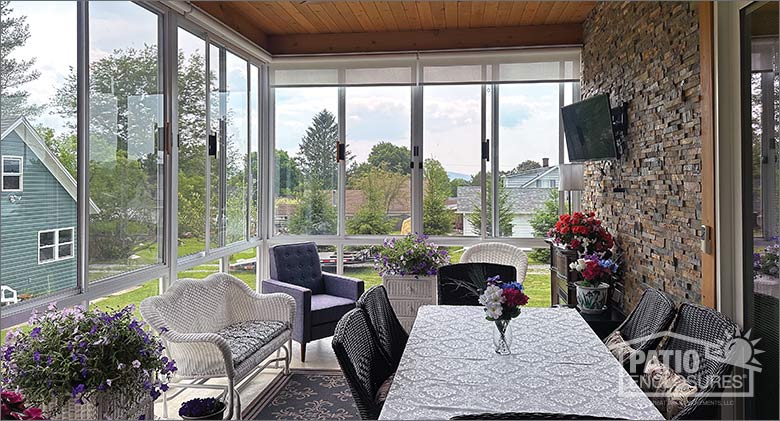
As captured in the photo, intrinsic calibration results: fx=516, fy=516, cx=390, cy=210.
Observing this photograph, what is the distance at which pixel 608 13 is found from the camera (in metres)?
4.42

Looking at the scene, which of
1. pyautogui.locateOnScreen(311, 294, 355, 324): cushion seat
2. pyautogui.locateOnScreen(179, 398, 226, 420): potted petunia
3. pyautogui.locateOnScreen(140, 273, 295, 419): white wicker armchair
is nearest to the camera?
pyautogui.locateOnScreen(179, 398, 226, 420): potted petunia

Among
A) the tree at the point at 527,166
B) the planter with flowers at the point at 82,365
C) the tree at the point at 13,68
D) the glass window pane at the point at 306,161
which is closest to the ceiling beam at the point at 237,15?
the glass window pane at the point at 306,161

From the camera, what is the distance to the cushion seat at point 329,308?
4352 mm

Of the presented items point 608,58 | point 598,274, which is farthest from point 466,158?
point 598,274

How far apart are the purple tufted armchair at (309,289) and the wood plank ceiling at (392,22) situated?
2.22 metres

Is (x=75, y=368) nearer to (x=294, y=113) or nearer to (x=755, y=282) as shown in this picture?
(x=755, y=282)

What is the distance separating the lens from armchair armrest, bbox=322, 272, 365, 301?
4.73 meters

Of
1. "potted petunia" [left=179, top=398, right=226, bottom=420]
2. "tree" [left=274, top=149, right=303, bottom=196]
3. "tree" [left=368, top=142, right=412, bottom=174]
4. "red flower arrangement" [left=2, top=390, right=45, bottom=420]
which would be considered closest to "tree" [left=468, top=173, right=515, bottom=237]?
"tree" [left=368, top=142, right=412, bottom=174]

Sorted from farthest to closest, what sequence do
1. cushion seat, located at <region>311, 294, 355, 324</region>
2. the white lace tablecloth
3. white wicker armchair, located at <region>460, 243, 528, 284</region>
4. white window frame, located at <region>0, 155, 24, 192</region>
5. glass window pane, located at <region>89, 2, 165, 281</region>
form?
white wicker armchair, located at <region>460, 243, 528, 284</region>
cushion seat, located at <region>311, 294, 355, 324</region>
glass window pane, located at <region>89, 2, 165, 281</region>
white window frame, located at <region>0, 155, 24, 192</region>
the white lace tablecloth

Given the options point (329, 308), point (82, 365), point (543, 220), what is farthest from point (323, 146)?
point (82, 365)

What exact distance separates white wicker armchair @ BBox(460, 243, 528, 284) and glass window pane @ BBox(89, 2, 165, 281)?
2.87 meters

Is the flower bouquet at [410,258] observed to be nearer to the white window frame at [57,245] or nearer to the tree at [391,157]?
the tree at [391,157]

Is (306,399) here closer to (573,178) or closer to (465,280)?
(465,280)

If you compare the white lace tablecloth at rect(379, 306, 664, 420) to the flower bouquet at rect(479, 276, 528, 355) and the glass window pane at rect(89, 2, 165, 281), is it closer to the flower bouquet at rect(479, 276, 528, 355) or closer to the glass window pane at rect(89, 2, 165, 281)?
→ the flower bouquet at rect(479, 276, 528, 355)
